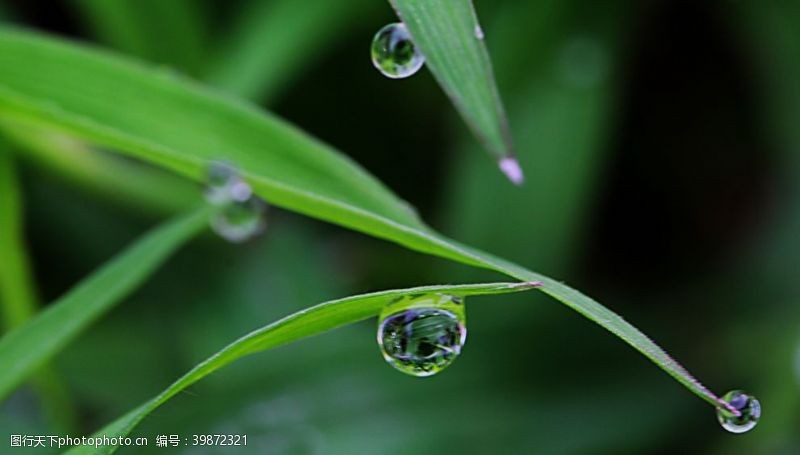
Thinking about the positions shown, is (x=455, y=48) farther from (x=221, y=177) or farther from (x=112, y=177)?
(x=112, y=177)

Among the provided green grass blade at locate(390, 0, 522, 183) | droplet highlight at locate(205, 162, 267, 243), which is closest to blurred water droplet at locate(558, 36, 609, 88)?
droplet highlight at locate(205, 162, 267, 243)

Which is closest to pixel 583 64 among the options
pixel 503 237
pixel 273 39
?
pixel 503 237

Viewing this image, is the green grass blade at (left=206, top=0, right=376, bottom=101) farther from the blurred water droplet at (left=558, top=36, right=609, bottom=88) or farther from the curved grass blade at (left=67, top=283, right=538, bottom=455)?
the curved grass blade at (left=67, top=283, right=538, bottom=455)

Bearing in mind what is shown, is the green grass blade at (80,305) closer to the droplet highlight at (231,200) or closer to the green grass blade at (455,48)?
the droplet highlight at (231,200)

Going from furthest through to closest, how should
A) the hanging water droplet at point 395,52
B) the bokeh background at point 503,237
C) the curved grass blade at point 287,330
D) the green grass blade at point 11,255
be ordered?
the bokeh background at point 503,237 → the green grass blade at point 11,255 → the hanging water droplet at point 395,52 → the curved grass blade at point 287,330

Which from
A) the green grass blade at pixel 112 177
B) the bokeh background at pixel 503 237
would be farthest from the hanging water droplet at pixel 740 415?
the green grass blade at pixel 112 177

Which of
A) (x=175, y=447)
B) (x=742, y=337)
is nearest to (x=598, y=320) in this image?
(x=175, y=447)

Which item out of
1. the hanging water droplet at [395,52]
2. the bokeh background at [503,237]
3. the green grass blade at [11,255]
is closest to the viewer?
the hanging water droplet at [395,52]
